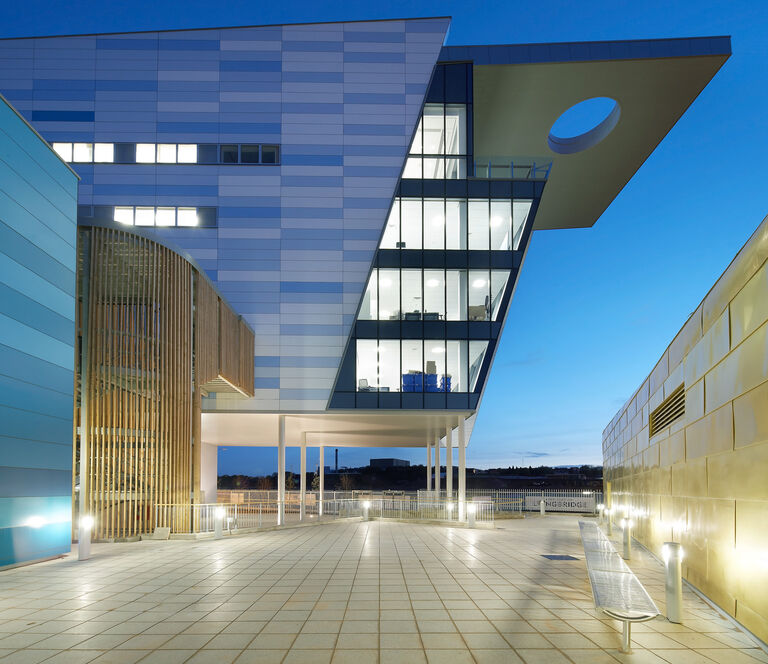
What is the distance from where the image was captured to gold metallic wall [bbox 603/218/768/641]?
732 cm

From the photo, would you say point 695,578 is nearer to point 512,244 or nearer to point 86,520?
point 86,520

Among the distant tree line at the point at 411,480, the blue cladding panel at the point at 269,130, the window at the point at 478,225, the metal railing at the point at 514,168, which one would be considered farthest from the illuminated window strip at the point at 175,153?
the distant tree line at the point at 411,480

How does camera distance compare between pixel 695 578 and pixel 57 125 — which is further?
pixel 57 125

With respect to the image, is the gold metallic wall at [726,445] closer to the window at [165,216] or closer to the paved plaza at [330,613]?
the paved plaza at [330,613]

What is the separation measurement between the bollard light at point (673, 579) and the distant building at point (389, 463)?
99.2 m

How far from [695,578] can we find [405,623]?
205 inches

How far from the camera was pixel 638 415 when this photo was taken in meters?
19.4

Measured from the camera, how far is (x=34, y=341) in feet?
46.3

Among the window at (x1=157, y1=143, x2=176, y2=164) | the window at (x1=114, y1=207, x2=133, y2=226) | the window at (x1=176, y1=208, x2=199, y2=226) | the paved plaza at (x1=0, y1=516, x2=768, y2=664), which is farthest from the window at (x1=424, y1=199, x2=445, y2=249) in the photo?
the paved plaza at (x1=0, y1=516, x2=768, y2=664)

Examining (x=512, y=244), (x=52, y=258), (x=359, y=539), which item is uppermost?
(x=512, y=244)

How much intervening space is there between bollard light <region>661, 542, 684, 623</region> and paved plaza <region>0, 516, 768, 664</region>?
24 centimetres

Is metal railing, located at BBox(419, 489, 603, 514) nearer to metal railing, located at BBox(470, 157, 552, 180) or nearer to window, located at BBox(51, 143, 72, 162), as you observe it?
metal railing, located at BBox(470, 157, 552, 180)

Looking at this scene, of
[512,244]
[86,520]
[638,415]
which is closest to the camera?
[86,520]

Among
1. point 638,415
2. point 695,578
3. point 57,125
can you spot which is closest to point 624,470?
point 638,415
